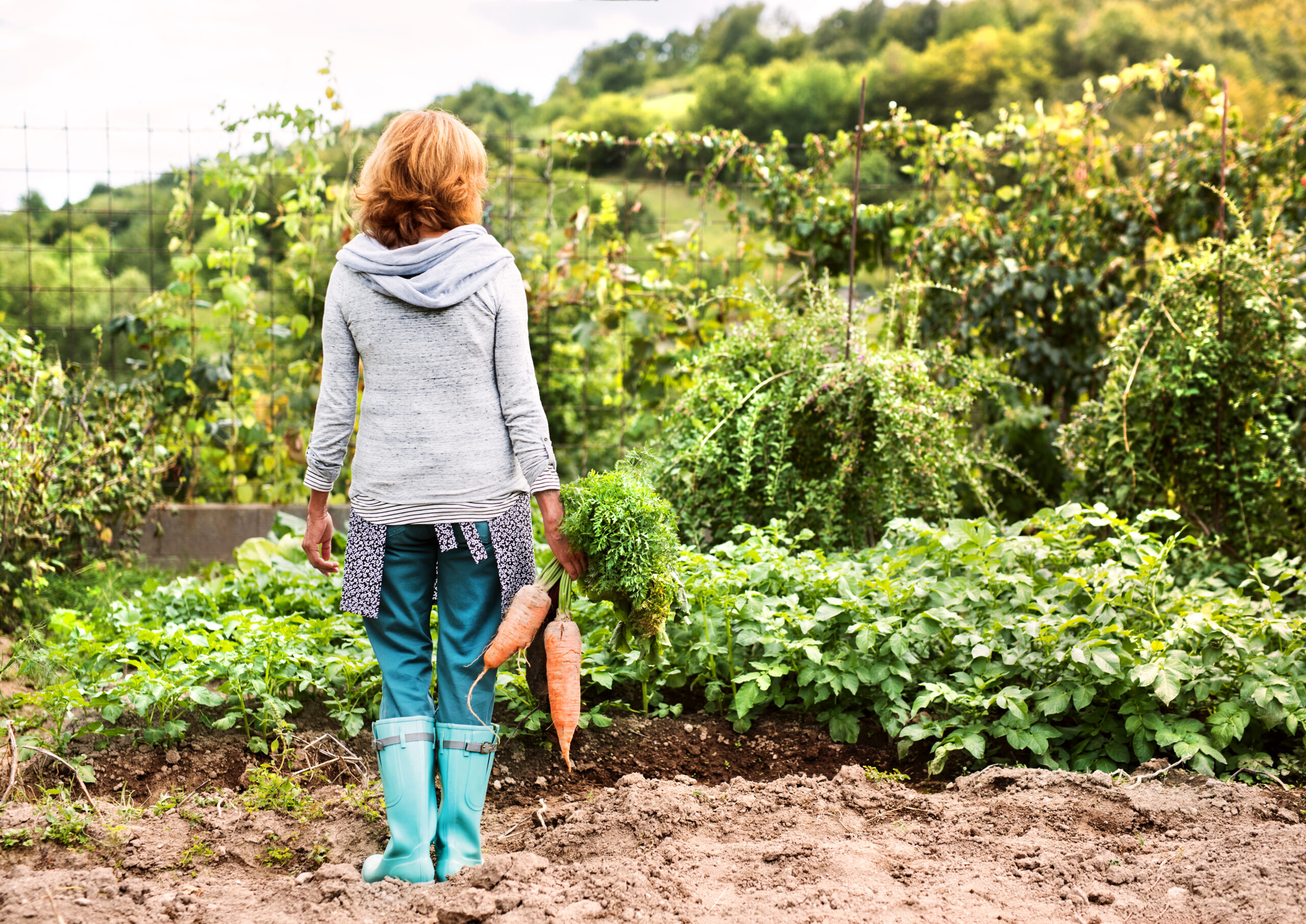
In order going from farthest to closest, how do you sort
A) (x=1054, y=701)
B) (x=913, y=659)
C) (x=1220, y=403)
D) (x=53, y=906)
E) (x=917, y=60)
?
1. (x=917, y=60)
2. (x=1220, y=403)
3. (x=913, y=659)
4. (x=1054, y=701)
5. (x=53, y=906)

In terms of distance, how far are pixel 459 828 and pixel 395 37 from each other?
1611 cm

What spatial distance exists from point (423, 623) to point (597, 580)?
0.39m

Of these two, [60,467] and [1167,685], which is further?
[60,467]

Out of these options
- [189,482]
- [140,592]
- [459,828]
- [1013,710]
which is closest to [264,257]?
[189,482]

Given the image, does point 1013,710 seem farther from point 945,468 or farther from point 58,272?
point 58,272

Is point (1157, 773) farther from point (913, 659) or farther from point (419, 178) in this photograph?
point (419, 178)

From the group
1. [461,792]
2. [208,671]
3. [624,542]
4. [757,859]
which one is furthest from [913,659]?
[208,671]

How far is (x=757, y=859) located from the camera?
194 centimetres

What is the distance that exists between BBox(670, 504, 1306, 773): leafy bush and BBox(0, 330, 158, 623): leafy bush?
261 centimetres

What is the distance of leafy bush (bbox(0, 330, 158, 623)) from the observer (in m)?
3.54

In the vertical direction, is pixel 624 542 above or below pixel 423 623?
above

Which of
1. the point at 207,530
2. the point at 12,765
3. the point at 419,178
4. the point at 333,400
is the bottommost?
the point at 207,530

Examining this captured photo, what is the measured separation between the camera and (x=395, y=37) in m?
15.5

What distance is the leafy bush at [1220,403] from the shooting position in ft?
11.7
